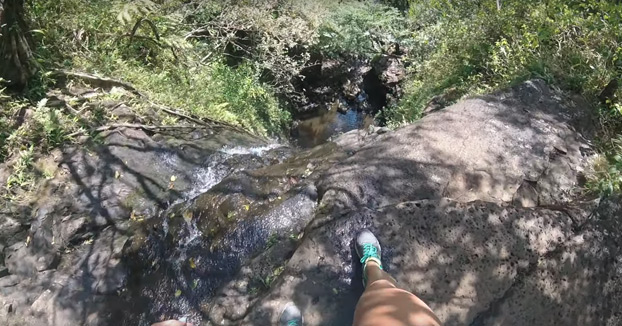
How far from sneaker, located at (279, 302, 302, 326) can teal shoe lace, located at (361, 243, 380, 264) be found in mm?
581

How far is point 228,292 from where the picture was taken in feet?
10.8

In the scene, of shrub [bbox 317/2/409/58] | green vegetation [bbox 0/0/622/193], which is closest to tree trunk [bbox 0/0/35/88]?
green vegetation [bbox 0/0/622/193]

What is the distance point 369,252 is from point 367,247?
4 cm

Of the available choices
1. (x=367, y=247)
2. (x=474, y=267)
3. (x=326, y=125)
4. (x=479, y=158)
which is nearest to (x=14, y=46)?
(x=367, y=247)

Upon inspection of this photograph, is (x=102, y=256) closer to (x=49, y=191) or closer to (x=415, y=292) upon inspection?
(x=49, y=191)

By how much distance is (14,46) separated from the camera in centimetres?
510

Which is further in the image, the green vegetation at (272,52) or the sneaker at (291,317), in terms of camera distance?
the green vegetation at (272,52)

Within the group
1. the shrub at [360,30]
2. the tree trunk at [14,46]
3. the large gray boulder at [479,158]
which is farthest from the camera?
the shrub at [360,30]

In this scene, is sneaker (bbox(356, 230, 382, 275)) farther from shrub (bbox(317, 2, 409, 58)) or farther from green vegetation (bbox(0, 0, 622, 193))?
shrub (bbox(317, 2, 409, 58))

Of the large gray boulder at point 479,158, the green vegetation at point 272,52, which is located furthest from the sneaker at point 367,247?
the green vegetation at point 272,52

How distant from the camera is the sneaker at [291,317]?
110 inches

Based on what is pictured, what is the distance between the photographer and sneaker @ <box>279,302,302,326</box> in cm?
280

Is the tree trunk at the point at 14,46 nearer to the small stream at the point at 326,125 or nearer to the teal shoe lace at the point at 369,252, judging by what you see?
the teal shoe lace at the point at 369,252

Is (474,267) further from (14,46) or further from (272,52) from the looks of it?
(272,52)
